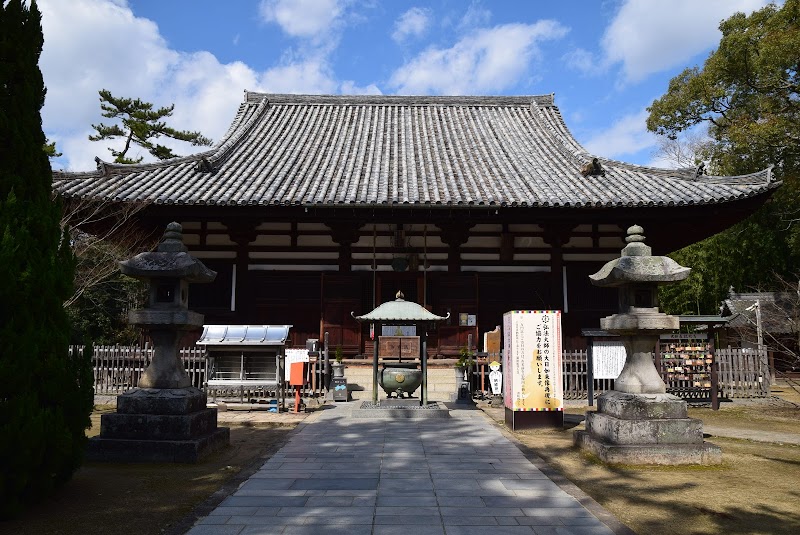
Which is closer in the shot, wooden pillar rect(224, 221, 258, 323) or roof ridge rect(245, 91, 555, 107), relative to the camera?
wooden pillar rect(224, 221, 258, 323)

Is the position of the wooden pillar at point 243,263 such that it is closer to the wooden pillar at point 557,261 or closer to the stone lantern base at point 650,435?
the wooden pillar at point 557,261

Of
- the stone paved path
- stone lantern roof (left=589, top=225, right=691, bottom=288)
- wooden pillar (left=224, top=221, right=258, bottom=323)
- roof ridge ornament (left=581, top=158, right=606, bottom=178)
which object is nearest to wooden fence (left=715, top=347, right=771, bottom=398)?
roof ridge ornament (left=581, top=158, right=606, bottom=178)

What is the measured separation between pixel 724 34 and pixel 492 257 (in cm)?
1538

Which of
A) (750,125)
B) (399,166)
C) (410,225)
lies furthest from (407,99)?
(750,125)

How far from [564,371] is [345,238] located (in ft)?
22.1

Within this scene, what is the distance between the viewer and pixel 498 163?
16.8 metres

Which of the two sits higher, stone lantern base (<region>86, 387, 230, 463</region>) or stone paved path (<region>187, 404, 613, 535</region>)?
stone lantern base (<region>86, 387, 230, 463</region>)

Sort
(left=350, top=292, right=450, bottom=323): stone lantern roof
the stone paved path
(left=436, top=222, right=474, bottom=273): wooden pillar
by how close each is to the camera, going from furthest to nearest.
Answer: (left=436, top=222, right=474, bottom=273): wooden pillar, (left=350, top=292, right=450, bottom=323): stone lantern roof, the stone paved path

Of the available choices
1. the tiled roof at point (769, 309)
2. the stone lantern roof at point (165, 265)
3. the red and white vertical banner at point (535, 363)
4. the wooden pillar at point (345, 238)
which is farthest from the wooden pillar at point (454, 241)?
the tiled roof at point (769, 309)

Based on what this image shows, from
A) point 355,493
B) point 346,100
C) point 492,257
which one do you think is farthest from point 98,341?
point 355,493

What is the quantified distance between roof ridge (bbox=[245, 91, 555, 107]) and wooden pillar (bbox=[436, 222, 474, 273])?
332 inches

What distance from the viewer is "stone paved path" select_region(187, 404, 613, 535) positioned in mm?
4320

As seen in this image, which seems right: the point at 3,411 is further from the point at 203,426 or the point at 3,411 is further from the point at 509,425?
the point at 509,425

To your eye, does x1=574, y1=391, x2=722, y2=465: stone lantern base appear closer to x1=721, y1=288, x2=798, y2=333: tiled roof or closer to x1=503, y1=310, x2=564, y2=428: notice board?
x1=503, y1=310, x2=564, y2=428: notice board
